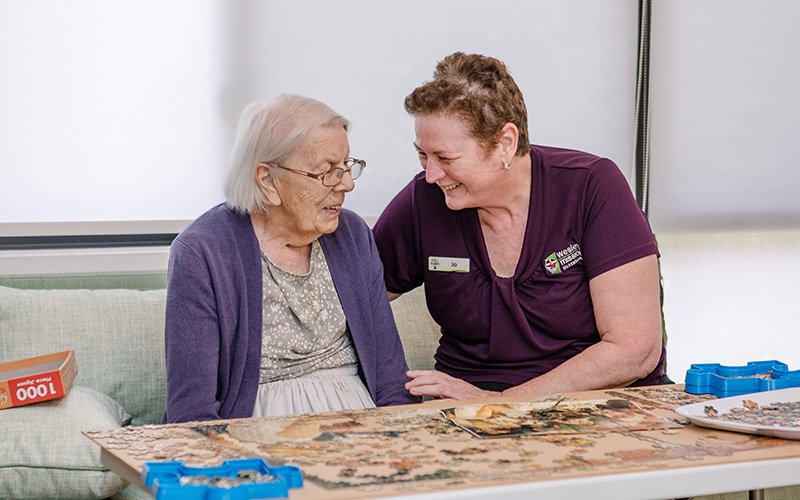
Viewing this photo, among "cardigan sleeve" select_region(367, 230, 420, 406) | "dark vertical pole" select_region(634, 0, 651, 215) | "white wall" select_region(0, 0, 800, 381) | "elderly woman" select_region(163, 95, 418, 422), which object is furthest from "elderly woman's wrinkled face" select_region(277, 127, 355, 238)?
"dark vertical pole" select_region(634, 0, 651, 215)

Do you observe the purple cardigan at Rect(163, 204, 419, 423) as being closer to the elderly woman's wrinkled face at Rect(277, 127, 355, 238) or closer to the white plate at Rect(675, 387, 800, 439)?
the elderly woman's wrinkled face at Rect(277, 127, 355, 238)

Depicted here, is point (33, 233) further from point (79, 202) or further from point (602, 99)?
point (602, 99)

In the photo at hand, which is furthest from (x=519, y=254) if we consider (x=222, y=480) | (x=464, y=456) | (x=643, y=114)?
(x=643, y=114)

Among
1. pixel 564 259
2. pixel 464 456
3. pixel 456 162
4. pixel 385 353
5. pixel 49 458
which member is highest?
pixel 456 162

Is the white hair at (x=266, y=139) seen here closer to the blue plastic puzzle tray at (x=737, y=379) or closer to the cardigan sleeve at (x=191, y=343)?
the cardigan sleeve at (x=191, y=343)

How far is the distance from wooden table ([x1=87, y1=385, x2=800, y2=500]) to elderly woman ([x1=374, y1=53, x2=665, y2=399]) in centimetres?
60

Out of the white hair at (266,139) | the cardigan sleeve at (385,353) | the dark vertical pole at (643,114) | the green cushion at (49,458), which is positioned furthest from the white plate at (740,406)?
the dark vertical pole at (643,114)

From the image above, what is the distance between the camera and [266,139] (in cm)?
195

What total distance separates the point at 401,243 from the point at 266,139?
535mm

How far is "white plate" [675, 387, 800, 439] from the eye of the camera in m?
1.25

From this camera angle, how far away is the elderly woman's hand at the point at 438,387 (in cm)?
196

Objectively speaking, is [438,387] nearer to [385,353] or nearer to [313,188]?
[385,353]

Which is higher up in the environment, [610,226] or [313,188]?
[313,188]

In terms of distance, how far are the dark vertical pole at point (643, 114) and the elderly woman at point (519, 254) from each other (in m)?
1.19
